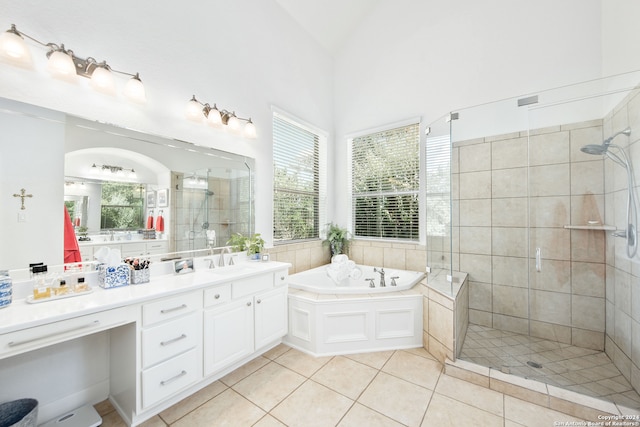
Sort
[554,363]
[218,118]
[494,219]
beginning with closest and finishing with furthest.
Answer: [554,363], [218,118], [494,219]

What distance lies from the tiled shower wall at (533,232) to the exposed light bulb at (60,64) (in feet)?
11.1

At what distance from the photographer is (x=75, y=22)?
1.60 m

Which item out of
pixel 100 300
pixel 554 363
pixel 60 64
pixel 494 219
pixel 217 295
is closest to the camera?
pixel 100 300

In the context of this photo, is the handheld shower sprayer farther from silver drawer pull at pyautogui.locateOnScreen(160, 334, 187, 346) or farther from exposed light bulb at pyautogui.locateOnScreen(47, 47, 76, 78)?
exposed light bulb at pyautogui.locateOnScreen(47, 47, 76, 78)

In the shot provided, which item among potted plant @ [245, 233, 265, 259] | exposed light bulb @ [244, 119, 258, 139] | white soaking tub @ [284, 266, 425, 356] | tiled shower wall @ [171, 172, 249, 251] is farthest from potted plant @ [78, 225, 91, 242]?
white soaking tub @ [284, 266, 425, 356]

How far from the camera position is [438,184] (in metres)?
2.81

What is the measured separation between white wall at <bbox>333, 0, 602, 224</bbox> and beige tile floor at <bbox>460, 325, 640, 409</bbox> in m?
2.24

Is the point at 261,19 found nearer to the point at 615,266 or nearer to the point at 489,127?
the point at 489,127

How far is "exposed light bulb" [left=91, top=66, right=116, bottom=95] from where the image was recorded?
160cm

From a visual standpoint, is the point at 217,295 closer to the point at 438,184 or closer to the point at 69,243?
the point at 69,243

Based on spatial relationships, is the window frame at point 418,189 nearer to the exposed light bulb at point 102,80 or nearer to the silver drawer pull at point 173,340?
the silver drawer pull at point 173,340

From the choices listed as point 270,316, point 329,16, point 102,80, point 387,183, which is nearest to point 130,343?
point 270,316

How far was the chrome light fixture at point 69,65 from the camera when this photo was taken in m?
1.33

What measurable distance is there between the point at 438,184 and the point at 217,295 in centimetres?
248
